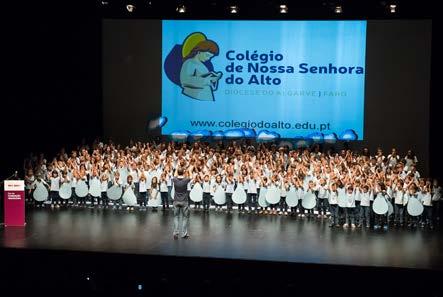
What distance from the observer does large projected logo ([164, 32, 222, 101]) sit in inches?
890

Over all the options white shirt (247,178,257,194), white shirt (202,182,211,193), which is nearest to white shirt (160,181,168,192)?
white shirt (202,182,211,193)

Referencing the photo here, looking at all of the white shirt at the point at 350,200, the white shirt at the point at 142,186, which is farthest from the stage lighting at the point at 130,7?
the white shirt at the point at 350,200

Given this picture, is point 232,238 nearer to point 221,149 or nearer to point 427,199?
point 427,199

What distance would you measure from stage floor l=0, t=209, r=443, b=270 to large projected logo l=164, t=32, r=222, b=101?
6717 millimetres

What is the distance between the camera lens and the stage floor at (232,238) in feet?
41.7

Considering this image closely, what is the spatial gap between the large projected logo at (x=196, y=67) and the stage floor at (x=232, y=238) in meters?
6.72

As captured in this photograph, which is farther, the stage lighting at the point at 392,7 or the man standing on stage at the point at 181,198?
the stage lighting at the point at 392,7

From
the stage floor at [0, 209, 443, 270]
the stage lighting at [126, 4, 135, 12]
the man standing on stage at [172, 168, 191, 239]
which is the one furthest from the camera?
the stage lighting at [126, 4, 135, 12]

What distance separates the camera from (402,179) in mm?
16203

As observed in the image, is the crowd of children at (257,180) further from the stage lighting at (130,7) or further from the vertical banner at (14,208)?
the stage lighting at (130,7)

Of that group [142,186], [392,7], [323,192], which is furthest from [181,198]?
[392,7]

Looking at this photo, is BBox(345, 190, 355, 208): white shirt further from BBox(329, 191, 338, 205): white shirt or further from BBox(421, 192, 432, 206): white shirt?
BBox(421, 192, 432, 206): white shirt

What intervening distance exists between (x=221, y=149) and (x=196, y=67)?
3.82m

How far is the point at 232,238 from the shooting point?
14094 mm
